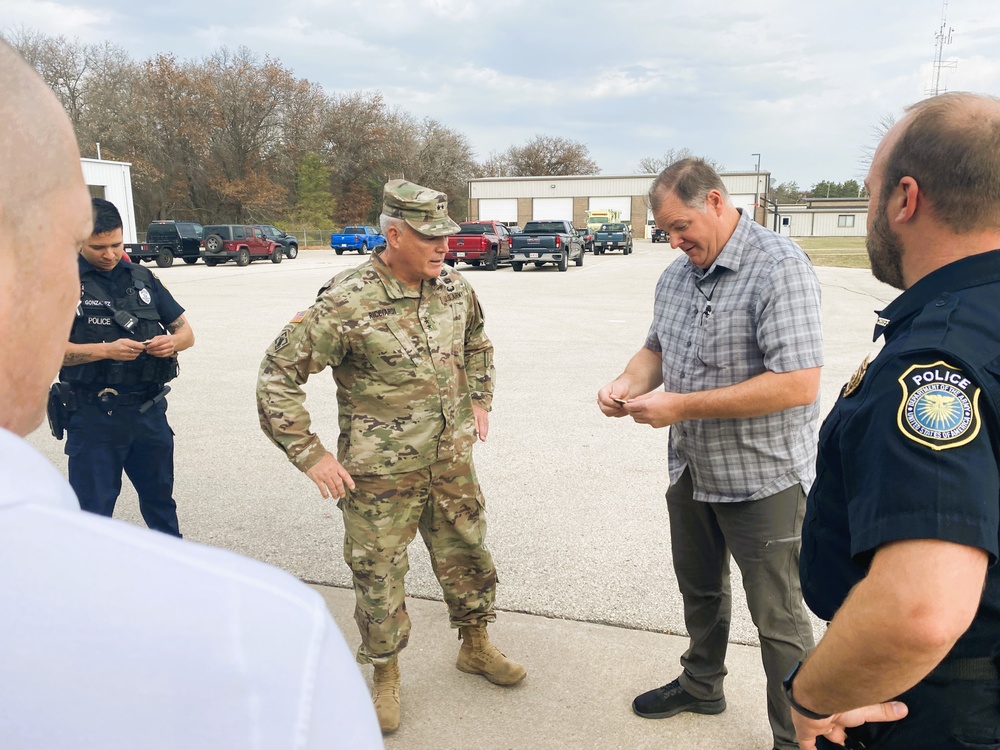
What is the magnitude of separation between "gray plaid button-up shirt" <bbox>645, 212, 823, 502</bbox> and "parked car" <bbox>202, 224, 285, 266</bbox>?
29161 millimetres

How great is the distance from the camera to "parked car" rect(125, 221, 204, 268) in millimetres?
28641

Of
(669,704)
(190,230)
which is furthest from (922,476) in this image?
(190,230)

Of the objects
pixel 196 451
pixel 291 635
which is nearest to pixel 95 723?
pixel 291 635

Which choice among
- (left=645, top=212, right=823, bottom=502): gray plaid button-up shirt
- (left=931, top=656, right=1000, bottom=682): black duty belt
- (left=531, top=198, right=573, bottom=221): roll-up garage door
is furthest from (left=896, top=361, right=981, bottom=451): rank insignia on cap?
(left=531, top=198, right=573, bottom=221): roll-up garage door

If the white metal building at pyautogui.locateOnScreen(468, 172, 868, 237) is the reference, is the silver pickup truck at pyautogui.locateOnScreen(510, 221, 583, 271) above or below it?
below

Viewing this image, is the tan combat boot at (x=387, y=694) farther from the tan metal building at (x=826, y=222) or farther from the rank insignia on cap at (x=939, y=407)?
the tan metal building at (x=826, y=222)

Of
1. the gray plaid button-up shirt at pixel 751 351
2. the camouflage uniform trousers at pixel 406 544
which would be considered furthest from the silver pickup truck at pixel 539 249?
the gray plaid button-up shirt at pixel 751 351

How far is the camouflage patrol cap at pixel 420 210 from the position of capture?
3.07m

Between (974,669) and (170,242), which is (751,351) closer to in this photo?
(974,669)

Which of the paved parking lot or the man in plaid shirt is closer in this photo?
the man in plaid shirt

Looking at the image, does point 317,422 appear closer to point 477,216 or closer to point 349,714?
point 349,714

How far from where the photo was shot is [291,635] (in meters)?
0.51

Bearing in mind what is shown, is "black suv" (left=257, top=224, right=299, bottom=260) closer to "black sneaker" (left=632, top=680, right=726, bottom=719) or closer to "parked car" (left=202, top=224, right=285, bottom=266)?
"parked car" (left=202, top=224, right=285, bottom=266)

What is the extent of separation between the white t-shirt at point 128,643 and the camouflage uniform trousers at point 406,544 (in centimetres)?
258
